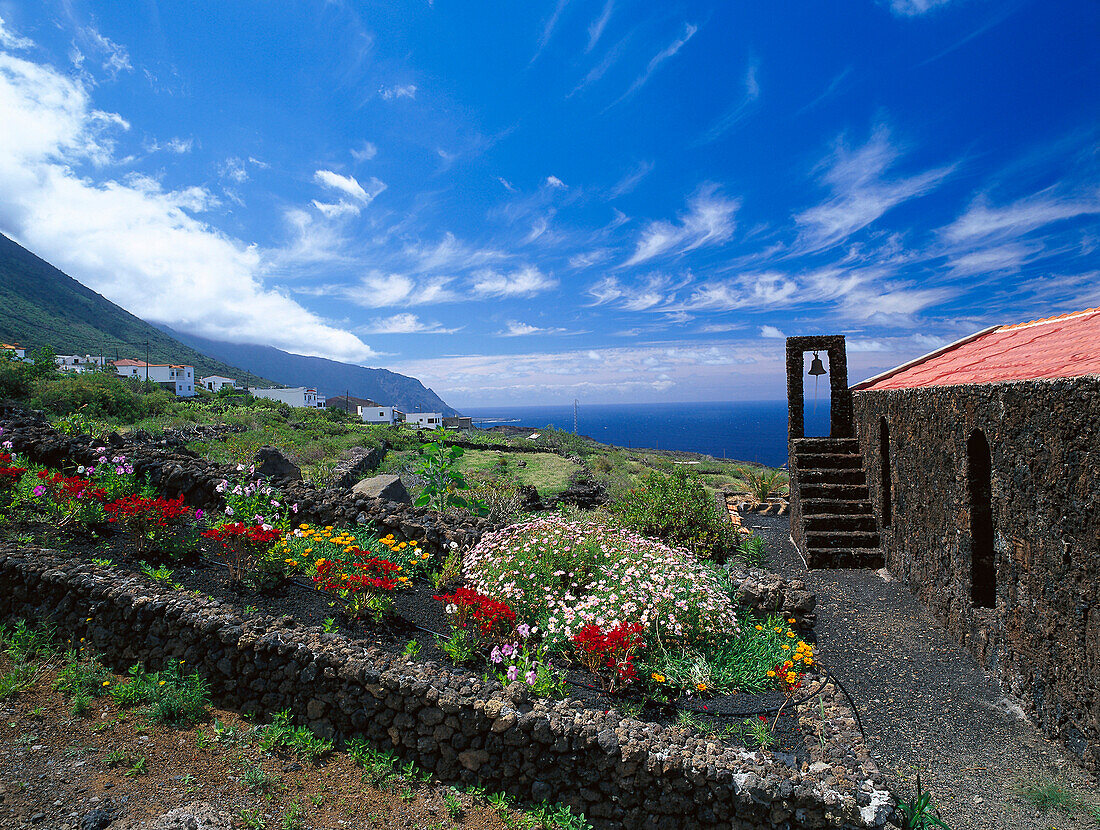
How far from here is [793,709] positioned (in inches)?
150

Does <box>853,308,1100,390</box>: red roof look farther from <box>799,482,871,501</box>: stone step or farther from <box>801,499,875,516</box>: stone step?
<box>801,499,875,516</box>: stone step

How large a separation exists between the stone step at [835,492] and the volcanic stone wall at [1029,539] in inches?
93.8

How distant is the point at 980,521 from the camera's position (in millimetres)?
5082

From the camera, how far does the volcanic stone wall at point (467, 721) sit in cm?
298

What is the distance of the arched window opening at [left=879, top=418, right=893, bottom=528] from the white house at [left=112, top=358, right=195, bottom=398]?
2713 inches

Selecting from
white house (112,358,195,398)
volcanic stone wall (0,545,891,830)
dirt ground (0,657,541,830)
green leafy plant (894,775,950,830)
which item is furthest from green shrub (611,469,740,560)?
white house (112,358,195,398)

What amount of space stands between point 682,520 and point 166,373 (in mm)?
79254

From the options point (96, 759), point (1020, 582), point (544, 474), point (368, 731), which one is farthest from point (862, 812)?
point (544, 474)

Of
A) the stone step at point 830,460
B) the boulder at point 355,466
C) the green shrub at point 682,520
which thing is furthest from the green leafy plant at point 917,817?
the boulder at point 355,466

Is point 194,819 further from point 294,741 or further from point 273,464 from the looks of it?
point 273,464

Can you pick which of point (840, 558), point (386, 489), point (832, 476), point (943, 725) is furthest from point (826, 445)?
point (386, 489)

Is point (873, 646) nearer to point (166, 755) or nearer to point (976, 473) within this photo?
point (976, 473)

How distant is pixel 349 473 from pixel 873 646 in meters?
10.6

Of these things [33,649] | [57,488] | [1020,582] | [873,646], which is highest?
[57,488]
